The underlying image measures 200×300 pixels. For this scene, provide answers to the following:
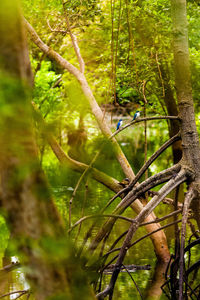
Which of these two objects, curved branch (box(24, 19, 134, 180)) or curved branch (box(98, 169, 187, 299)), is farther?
curved branch (box(24, 19, 134, 180))

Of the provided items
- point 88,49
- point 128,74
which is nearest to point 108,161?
point 128,74

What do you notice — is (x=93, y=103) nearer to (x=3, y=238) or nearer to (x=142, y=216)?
(x=3, y=238)

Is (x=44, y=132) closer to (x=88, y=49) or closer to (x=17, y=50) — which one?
(x=17, y=50)

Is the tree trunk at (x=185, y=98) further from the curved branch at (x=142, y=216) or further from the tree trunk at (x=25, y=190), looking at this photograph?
the tree trunk at (x=25, y=190)

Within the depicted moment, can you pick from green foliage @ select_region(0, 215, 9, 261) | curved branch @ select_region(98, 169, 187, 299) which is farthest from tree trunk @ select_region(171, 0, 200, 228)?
green foliage @ select_region(0, 215, 9, 261)

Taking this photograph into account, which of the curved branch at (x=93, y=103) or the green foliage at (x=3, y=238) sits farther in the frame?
the green foliage at (x=3, y=238)

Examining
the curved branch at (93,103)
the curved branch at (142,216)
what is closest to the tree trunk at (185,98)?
the curved branch at (142,216)

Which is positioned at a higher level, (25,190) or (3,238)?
(25,190)

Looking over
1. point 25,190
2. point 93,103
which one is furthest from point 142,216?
point 93,103

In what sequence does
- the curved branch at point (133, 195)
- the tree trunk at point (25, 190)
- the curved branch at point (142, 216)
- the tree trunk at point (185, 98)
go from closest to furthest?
the tree trunk at point (25, 190) → the curved branch at point (142, 216) → the curved branch at point (133, 195) → the tree trunk at point (185, 98)

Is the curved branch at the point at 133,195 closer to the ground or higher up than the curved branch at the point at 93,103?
closer to the ground

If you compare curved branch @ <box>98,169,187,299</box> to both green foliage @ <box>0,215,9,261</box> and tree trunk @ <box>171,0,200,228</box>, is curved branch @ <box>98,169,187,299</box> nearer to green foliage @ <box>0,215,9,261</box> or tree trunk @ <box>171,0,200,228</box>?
tree trunk @ <box>171,0,200,228</box>

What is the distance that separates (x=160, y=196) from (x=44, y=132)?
222cm

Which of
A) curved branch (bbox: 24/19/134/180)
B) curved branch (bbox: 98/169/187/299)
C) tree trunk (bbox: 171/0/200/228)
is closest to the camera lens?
curved branch (bbox: 98/169/187/299)
